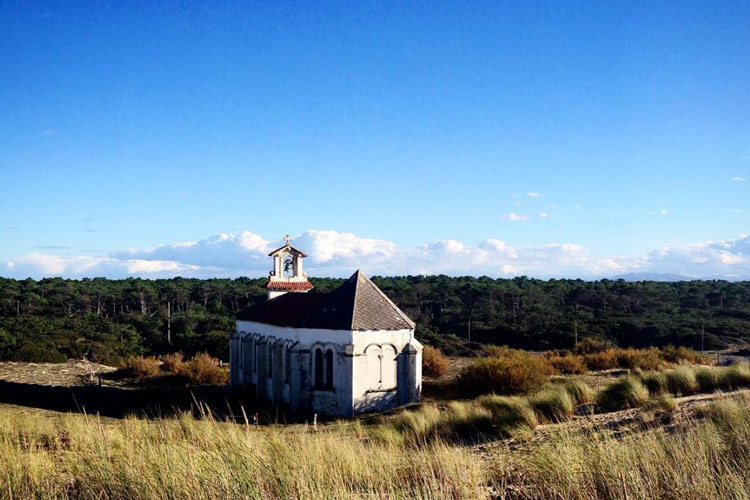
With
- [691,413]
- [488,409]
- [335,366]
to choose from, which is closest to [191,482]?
[691,413]

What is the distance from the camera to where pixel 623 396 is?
13.6 m

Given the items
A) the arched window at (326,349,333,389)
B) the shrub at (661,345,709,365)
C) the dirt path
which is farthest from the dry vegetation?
the dirt path

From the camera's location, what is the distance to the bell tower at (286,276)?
1098 inches

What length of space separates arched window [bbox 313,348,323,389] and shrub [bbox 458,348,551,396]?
5495 millimetres

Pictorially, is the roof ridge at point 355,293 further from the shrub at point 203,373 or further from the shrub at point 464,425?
the shrub at point 203,373

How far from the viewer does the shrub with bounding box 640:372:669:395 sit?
1474cm

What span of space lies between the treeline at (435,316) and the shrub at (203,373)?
852 cm

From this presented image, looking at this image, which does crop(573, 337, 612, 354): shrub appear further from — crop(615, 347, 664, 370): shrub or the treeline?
the treeline

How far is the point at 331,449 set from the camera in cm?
689

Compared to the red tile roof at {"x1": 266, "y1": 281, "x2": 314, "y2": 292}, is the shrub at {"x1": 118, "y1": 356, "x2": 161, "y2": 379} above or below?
below

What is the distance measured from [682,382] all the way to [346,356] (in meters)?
10.7

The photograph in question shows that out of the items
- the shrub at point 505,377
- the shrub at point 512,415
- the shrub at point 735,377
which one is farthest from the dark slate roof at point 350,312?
the shrub at point 735,377

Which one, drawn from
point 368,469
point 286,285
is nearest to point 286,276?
point 286,285

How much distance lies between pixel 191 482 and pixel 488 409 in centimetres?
976
